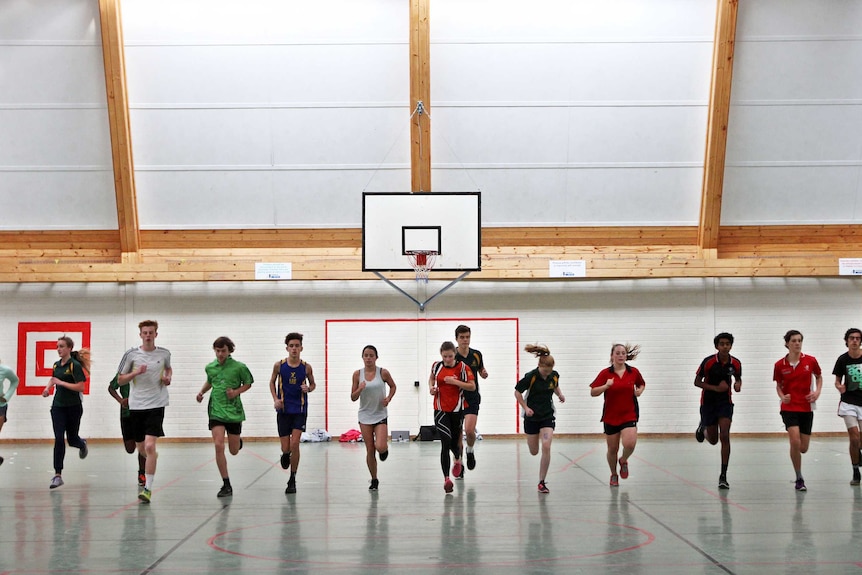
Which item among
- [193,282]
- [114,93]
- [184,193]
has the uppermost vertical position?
[114,93]

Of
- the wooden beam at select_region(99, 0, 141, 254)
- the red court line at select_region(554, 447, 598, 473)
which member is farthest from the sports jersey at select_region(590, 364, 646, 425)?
the wooden beam at select_region(99, 0, 141, 254)

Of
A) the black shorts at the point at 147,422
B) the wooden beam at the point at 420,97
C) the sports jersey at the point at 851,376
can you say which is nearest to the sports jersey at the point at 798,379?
the sports jersey at the point at 851,376

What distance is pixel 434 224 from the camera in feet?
56.7

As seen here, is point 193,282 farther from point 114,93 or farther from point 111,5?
point 111,5

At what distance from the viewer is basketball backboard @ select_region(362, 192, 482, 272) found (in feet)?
56.6

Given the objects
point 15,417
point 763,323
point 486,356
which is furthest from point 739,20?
point 15,417

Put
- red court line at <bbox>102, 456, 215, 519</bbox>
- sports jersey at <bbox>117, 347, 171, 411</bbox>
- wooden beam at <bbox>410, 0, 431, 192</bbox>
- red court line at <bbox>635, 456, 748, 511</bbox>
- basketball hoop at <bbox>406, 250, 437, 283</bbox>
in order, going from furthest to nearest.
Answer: wooden beam at <bbox>410, 0, 431, 192</bbox> → basketball hoop at <bbox>406, 250, 437, 283</bbox> → sports jersey at <bbox>117, 347, 171, 411</bbox> → red court line at <bbox>635, 456, 748, 511</bbox> → red court line at <bbox>102, 456, 215, 519</bbox>

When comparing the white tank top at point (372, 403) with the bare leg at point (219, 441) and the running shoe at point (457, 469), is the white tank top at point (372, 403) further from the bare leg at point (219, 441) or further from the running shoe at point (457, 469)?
the bare leg at point (219, 441)

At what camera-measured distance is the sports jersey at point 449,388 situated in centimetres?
1093

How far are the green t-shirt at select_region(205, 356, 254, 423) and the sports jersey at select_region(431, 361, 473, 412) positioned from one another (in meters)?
2.18

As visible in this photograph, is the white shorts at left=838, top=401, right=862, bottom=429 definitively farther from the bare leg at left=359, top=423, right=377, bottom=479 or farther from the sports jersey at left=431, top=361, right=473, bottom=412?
the bare leg at left=359, top=423, right=377, bottom=479

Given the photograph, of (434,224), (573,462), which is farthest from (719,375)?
(434,224)

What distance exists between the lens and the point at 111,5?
669 inches

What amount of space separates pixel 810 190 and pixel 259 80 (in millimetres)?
11327
